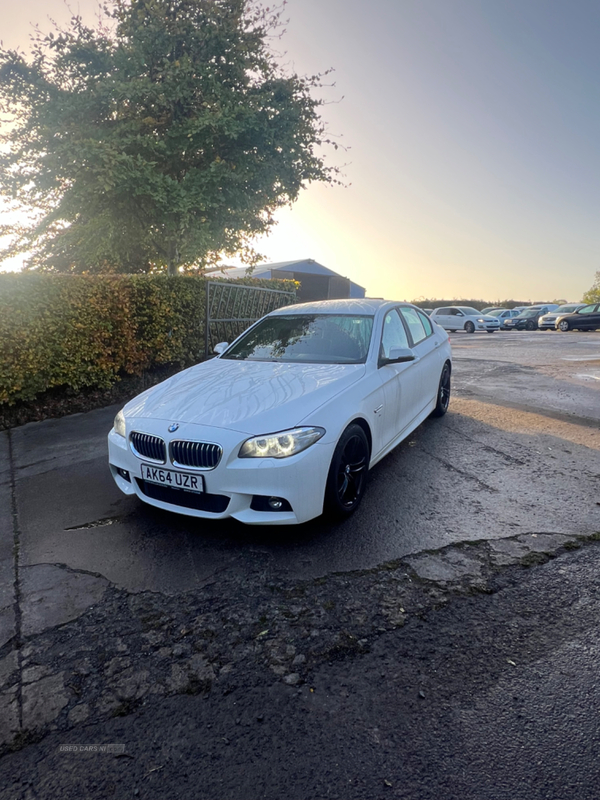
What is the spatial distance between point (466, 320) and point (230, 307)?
23064 mm

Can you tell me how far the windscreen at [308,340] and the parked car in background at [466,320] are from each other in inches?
1051

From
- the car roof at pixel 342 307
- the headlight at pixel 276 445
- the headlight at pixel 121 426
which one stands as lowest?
the headlight at pixel 121 426

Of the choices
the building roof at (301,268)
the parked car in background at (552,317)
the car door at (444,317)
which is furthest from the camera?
the building roof at (301,268)

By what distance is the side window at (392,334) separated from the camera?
14.2 ft

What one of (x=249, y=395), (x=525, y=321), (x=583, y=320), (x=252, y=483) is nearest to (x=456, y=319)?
(x=583, y=320)

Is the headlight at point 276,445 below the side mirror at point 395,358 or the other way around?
below

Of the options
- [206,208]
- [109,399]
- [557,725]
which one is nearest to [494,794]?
[557,725]

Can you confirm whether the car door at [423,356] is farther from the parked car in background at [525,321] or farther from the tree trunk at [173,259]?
the parked car in background at [525,321]

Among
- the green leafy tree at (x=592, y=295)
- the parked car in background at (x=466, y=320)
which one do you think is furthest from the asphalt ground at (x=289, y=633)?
the green leafy tree at (x=592, y=295)

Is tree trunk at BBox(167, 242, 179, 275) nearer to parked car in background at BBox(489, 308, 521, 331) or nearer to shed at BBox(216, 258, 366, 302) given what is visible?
shed at BBox(216, 258, 366, 302)

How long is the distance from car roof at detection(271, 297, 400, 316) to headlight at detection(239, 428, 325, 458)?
2008 millimetres

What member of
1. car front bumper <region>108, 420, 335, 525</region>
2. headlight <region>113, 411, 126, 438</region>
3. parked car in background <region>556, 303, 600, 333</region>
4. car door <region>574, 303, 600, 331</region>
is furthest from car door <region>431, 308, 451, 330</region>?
car front bumper <region>108, 420, 335, 525</region>

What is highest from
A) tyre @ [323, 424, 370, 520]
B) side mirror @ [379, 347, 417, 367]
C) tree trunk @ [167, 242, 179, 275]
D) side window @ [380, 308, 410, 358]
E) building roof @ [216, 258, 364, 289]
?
building roof @ [216, 258, 364, 289]

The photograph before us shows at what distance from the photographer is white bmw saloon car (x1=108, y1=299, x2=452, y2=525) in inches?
117
